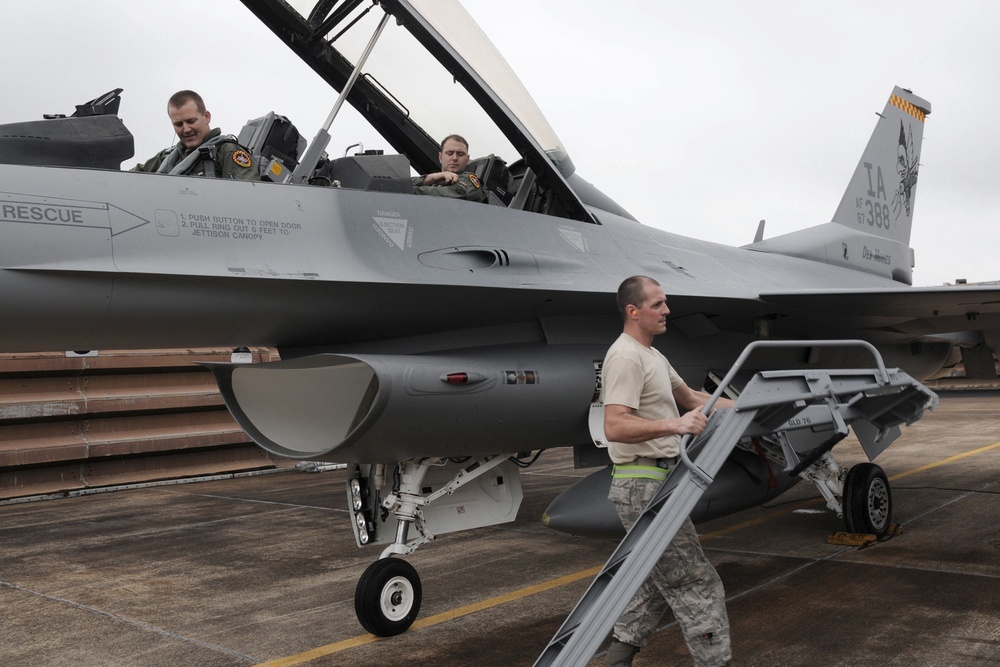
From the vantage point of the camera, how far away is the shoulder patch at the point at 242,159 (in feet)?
13.7

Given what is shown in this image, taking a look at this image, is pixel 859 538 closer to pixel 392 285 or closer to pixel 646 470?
pixel 646 470

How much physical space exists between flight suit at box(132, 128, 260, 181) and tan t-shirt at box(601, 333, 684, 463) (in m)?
2.15

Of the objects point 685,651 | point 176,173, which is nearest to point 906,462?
point 685,651

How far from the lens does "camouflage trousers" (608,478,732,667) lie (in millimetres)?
2875

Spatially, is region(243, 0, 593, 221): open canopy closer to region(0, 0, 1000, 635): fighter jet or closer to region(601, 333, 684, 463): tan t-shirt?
region(0, 0, 1000, 635): fighter jet

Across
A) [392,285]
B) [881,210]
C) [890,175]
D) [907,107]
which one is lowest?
[392,285]

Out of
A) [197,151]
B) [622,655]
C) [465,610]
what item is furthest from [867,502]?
[197,151]

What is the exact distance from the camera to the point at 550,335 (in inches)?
200

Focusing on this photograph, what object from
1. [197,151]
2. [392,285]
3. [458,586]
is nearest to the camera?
[197,151]

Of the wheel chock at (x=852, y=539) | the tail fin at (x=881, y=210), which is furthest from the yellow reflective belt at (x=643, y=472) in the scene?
the tail fin at (x=881, y=210)

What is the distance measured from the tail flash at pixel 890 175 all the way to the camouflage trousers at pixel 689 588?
21.5 feet

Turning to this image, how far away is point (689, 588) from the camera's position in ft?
9.66

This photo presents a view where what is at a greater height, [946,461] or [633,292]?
[633,292]

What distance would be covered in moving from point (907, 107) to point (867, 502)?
5294mm
